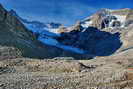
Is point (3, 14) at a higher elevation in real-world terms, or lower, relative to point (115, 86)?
higher

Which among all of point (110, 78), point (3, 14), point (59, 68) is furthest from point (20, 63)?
point (3, 14)

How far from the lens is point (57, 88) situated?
19.3m

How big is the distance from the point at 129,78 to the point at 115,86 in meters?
2.07

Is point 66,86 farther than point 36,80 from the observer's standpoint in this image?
No

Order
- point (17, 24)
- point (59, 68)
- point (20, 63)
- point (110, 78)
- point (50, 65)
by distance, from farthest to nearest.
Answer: point (17, 24)
point (20, 63)
point (50, 65)
point (59, 68)
point (110, 78)

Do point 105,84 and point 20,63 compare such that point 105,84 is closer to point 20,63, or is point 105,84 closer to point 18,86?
point 18,86

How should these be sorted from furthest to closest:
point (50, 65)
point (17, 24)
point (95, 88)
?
point (17, 24) < point (50, 65) < point (95, 88)

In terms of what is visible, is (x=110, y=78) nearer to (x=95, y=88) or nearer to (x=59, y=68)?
(x=95, y=88)

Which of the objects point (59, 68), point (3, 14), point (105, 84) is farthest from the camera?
point (3, 14)

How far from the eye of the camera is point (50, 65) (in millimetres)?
32812

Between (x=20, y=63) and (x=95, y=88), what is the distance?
19.1m

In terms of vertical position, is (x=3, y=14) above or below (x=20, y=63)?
above

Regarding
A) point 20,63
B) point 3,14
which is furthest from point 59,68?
point 3,14

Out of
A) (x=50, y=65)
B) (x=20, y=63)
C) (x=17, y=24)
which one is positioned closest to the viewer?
(x=50, y=65)
